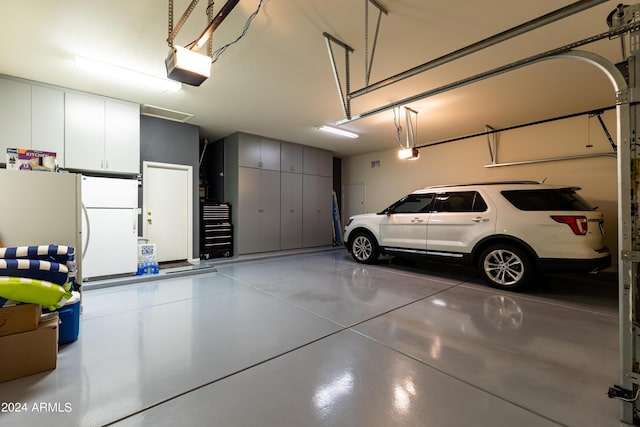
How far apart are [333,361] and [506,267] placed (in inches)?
125

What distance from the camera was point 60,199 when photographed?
2490mm

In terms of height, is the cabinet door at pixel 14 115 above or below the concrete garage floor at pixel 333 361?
above

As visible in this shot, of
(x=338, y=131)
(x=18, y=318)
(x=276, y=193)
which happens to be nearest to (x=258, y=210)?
(x=276, y=193)

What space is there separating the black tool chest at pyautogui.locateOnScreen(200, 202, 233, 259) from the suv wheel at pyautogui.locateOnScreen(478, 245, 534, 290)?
5148 millimetres

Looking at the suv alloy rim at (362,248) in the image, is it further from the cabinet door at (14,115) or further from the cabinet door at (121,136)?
the cabinet door at (14,115)

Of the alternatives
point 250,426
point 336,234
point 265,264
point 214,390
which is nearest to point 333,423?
point 250,426

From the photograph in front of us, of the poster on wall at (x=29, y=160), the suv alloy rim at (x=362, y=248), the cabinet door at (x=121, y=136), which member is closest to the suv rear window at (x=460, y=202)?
the suv alloy rim at (x=362, y=248)

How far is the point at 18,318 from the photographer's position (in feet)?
5.81

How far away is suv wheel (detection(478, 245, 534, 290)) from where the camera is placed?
3609 millimetres

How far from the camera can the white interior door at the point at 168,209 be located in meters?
4.95

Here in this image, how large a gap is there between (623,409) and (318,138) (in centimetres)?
617

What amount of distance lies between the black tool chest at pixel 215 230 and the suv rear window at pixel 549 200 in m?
5.58

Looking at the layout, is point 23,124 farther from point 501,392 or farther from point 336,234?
point 336,234

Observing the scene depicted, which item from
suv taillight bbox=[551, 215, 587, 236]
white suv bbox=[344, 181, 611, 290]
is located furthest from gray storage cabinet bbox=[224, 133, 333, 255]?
suv taillight bbox=[551, 215, 587, 236]
